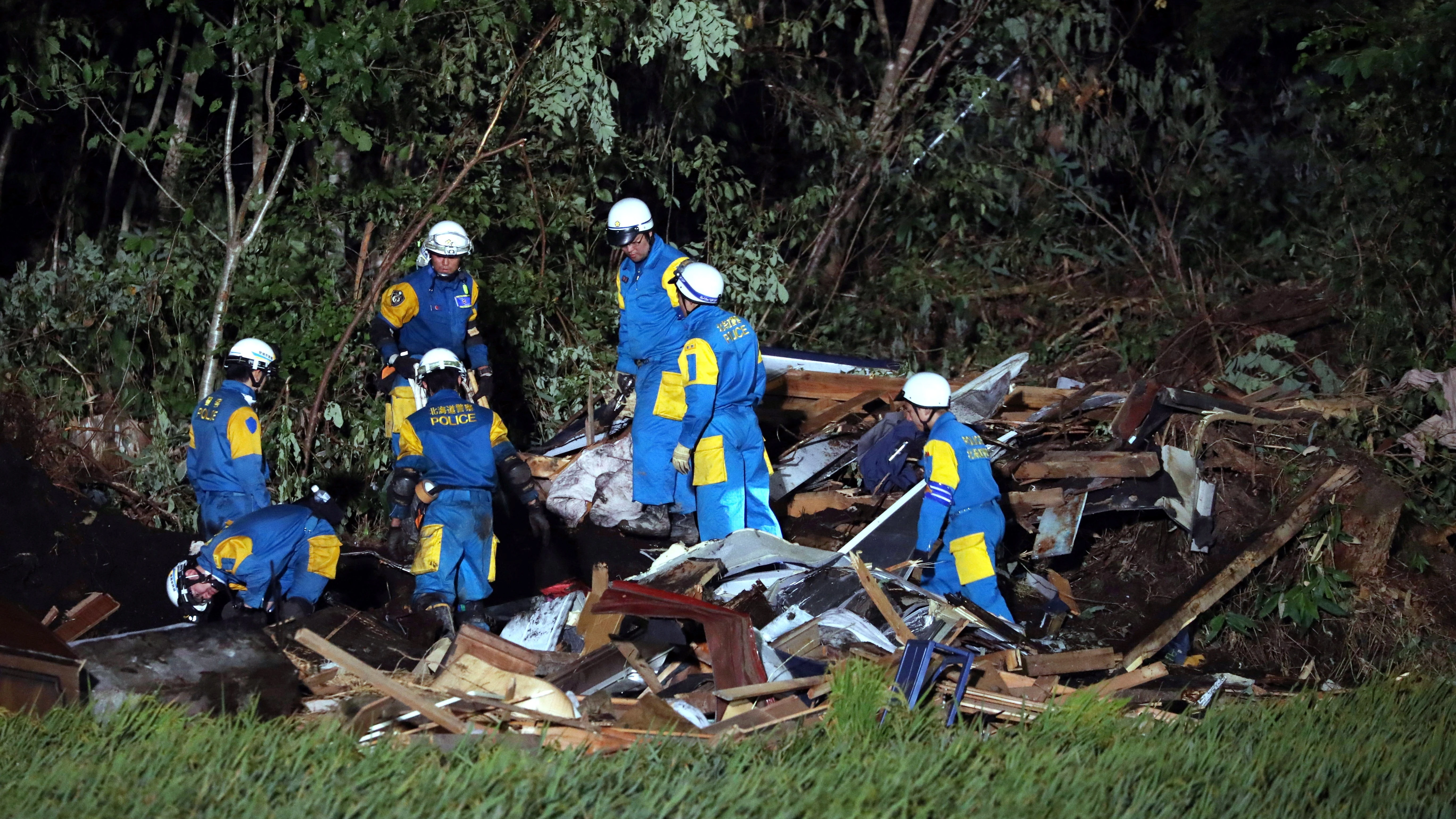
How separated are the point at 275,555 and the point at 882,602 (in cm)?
348

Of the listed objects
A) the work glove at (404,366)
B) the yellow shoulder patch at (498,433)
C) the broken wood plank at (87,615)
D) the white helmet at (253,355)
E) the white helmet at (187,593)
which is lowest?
the broken wood plank at (87,615)

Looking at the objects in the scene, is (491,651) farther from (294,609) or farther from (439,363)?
(439,363)

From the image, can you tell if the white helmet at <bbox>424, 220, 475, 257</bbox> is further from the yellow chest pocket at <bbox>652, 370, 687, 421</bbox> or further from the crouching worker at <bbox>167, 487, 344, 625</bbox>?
the crouching worker at <bbox>167, 487, 344, 625</bbox>

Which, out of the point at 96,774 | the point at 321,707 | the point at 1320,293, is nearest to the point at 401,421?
the point at 321,707

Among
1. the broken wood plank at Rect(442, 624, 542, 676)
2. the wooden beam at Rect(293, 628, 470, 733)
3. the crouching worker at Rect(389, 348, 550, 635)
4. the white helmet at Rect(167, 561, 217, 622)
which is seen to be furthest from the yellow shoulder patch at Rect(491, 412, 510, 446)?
the wooden beam at Rect(293, 628, 470, 733)

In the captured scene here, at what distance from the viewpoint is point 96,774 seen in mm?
4738

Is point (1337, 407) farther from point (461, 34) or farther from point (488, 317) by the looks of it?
point (461, 34)

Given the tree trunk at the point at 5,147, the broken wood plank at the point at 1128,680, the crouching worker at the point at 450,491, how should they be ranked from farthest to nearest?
the tree trunk at the point at 5,147 < the crouching worker at the point at 450,491 < the broken wood plank at the point at 1128,680

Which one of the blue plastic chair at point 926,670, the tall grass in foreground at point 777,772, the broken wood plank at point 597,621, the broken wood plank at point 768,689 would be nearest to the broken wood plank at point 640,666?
the broken wood plank at point 597,621

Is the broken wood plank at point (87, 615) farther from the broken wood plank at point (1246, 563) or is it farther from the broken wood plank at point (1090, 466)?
the broken wood plank at point (1090, 466)

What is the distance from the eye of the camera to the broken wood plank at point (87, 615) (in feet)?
24.2

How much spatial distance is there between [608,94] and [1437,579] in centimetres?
713

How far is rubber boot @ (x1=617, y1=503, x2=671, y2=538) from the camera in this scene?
367 inches

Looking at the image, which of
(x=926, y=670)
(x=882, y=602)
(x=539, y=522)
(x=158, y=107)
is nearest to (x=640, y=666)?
(x=926, y=670)
